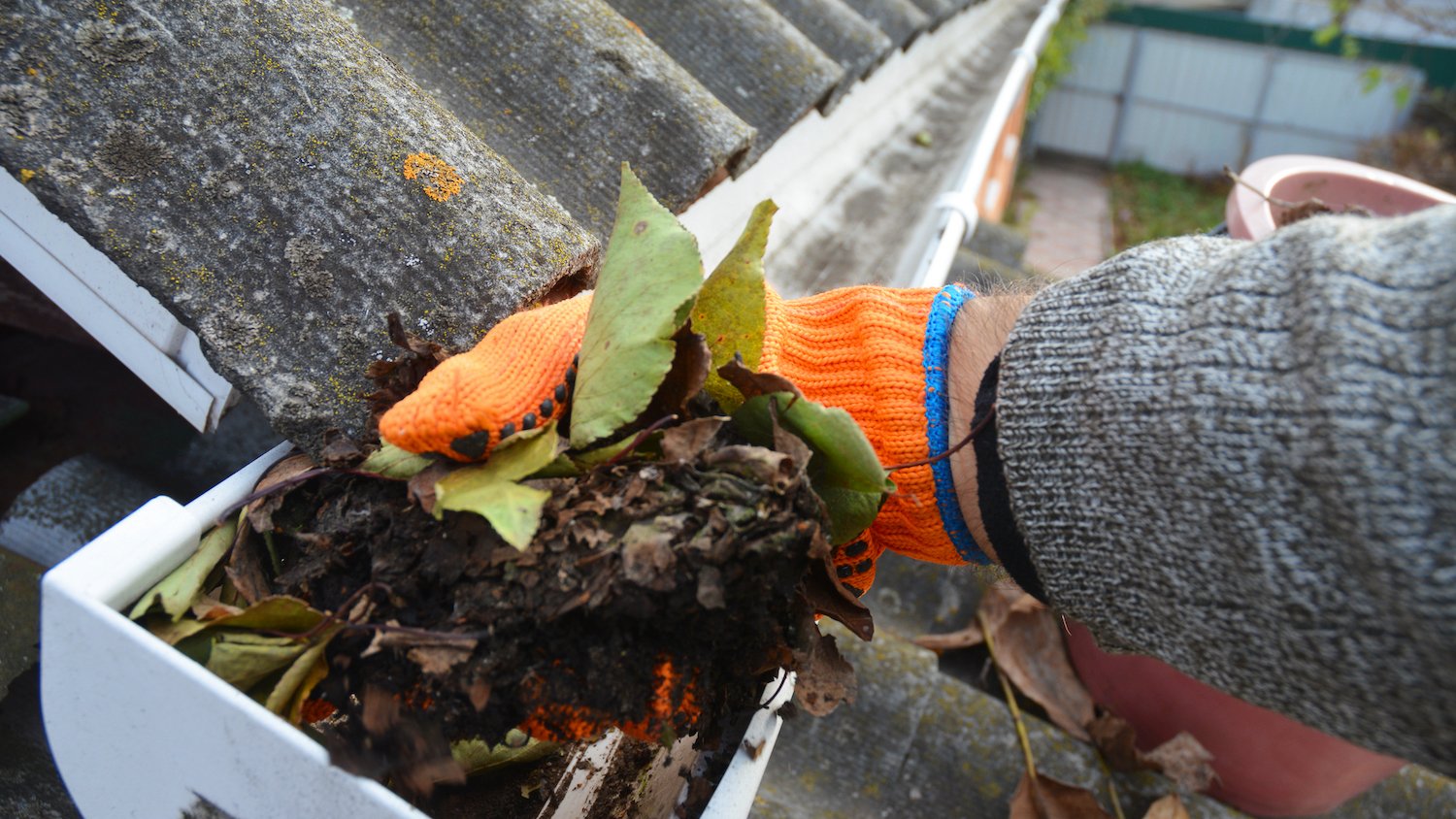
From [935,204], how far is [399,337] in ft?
5.38

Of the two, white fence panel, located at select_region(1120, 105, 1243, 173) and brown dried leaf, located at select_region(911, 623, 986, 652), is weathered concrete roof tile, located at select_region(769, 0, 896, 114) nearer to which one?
brown dried leaf, located at select_region(911, 623, 986, 652)

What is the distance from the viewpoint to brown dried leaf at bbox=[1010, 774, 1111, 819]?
1368mm

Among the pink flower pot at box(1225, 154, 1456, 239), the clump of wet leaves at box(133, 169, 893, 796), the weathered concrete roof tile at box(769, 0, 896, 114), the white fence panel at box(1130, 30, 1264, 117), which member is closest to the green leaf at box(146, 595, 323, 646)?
the clump of wet leaves at box(133, 169, 893, 796)

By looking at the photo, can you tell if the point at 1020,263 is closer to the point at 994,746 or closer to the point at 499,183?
the point at 994,746

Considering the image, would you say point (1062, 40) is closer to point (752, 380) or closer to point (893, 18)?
point (893, 18)

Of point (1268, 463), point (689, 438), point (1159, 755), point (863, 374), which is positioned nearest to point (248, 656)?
point (689, 438)

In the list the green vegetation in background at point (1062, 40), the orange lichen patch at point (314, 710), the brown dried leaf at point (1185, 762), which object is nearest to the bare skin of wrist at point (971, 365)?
the orange lichen patch at point (314, 710)

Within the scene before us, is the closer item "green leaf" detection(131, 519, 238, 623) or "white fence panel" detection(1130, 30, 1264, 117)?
"green leaf" detection(131, 519, 238, 623)

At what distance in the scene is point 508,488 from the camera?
751mm

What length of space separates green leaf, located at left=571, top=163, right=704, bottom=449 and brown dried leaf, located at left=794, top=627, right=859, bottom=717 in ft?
0.93

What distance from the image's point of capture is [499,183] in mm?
1053

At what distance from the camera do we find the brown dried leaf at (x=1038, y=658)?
164 cm

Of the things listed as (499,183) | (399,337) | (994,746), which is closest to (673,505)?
(399,337)

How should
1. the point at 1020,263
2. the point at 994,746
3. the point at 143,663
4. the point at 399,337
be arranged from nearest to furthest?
the point at 143,663, the point at 399,337, the point at 994,746, the point at 1020,263
